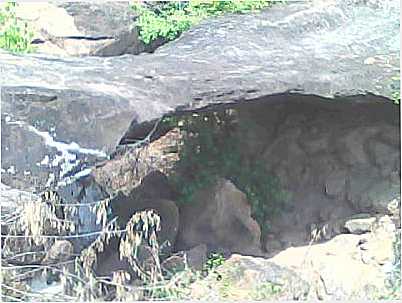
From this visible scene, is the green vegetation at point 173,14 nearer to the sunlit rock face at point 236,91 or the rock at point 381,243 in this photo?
the sunlit rock face at point 236,91

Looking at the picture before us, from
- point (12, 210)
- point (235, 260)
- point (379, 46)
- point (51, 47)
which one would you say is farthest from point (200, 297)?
point (51, 47)

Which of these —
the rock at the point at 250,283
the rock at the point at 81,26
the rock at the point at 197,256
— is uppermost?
the rock at the point at 81,26

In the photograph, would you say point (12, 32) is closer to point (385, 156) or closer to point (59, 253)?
point (59, 253)

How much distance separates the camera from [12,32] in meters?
6.12

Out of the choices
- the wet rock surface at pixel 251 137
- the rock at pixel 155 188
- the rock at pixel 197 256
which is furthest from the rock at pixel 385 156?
the rock at pixel 155 188

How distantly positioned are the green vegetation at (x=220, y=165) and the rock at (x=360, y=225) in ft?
1.83

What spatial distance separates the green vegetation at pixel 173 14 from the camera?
6562 millimetres

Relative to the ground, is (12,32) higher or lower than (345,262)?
higher

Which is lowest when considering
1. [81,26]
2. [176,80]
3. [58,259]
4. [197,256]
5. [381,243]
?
[197,256]

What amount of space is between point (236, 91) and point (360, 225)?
5.02 ft

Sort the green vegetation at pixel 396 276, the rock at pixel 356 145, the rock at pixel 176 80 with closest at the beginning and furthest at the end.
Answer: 1. the rock at pixel 176 80
2. the green vegetation at pixel 396 276
3. the rock at pixel 356 145

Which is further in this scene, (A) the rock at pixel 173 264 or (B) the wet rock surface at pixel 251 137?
(A) the rock at pixel 173 264

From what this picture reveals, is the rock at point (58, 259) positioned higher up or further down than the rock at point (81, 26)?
further down

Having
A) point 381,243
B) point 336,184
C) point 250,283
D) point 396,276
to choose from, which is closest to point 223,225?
point 336,184
